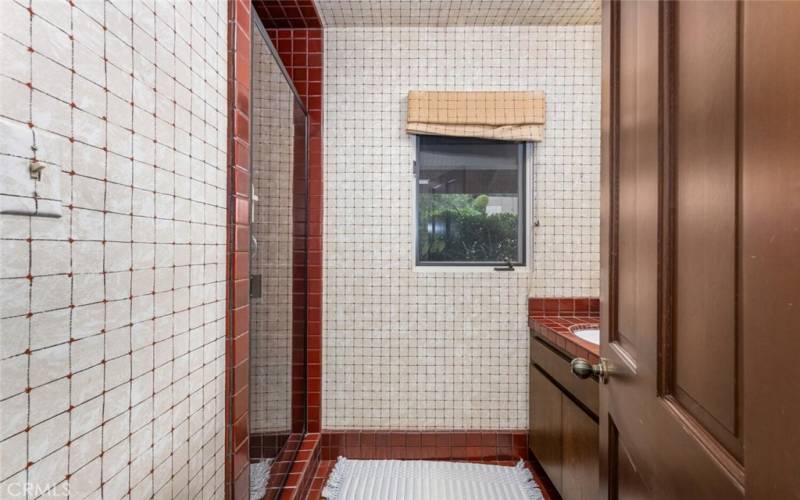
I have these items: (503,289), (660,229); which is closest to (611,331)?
(660,229)

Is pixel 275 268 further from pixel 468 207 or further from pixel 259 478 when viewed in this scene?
pixel 468 207

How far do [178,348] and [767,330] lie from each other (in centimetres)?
96

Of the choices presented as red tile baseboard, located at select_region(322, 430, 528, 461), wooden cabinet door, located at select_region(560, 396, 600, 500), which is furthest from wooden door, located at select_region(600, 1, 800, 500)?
red tile baseboard, located at select_region(322, 430, 528, 461)

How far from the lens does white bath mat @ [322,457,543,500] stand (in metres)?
1.99

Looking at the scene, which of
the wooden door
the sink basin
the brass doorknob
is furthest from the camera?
the sink basin

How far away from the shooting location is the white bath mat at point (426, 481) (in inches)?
78.5

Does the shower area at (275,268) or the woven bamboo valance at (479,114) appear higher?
the woven bamboo valance at (479,114)

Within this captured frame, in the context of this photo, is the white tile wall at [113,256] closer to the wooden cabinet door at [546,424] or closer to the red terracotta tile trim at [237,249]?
the red terracotta tile trim at [237,249]

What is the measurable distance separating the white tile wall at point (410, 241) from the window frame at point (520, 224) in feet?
0.15

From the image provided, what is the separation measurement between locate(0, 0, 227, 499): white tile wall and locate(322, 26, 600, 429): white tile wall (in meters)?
1.29

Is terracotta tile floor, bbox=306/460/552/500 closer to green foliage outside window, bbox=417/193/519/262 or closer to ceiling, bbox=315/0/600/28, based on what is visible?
green foliage outside window, bbox=417/193/519/262

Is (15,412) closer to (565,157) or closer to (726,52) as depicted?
(726,52)

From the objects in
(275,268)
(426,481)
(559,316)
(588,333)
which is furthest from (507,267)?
(275,268)

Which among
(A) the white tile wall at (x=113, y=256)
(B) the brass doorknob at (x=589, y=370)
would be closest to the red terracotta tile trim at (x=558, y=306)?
(B) the brass doorknob at (x=589, y=370)
